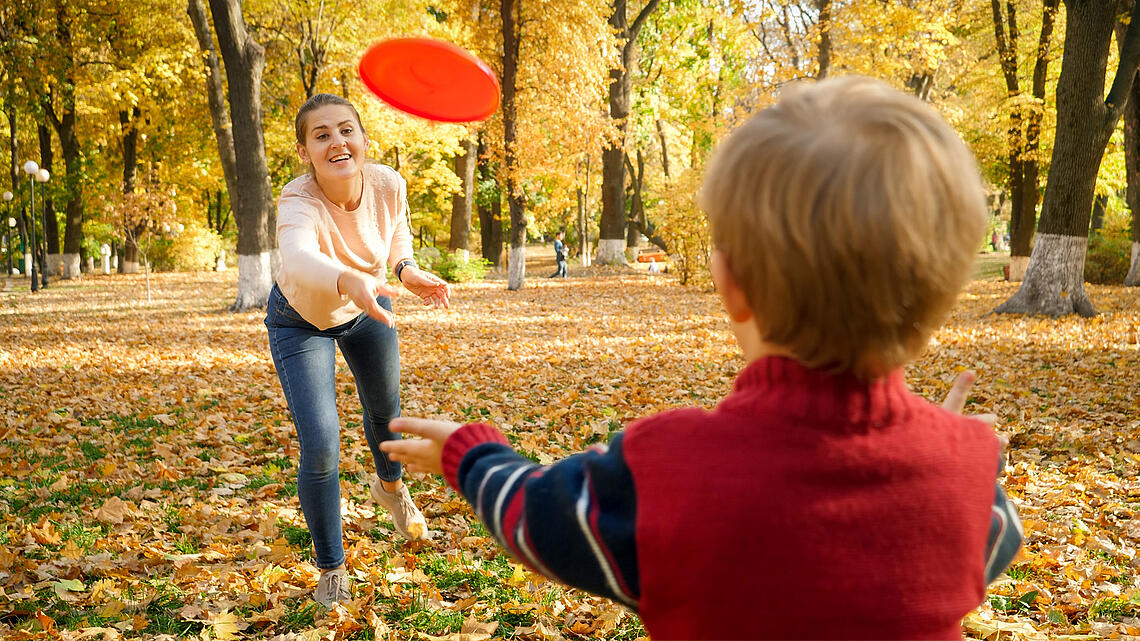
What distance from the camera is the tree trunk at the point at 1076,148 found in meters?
11.2

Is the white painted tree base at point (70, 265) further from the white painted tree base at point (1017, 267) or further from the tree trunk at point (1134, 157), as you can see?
the tree trunk at point (1134, 157)

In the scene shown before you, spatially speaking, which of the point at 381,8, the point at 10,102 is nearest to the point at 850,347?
the point at 10,102

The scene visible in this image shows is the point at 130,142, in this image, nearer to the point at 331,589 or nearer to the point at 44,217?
the point at 44,217

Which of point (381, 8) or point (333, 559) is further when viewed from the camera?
point (381, 8)

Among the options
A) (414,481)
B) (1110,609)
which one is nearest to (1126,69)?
(1110,609)

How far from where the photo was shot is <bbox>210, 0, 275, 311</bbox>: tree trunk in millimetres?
13945

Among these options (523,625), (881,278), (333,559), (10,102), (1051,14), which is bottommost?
(523,625)

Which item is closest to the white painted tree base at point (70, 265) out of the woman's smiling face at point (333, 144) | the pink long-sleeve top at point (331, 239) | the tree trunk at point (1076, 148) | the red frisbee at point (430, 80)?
the tree trunk at point (1076, 148)

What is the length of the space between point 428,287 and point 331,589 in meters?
1.39

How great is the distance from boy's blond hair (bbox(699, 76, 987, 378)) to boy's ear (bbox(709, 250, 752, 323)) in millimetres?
30

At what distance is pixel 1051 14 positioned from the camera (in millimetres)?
18109

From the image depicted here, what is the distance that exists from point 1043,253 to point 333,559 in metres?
12.1

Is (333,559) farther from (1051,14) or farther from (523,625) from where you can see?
(1051,14)

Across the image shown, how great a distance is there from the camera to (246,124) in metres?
14.2
